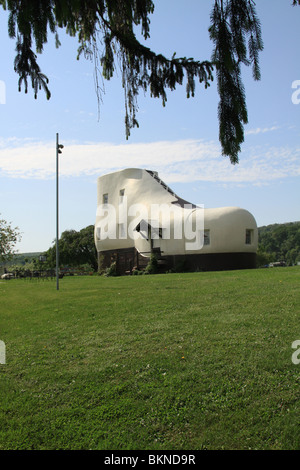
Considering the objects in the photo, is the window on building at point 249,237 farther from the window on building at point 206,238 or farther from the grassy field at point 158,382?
the grassy field at point 158,382

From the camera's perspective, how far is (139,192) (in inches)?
1355

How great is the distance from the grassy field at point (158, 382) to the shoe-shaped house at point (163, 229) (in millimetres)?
18961

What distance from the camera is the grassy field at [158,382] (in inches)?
160

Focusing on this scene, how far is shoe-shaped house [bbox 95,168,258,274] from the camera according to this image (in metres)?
27.8

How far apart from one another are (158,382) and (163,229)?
24882 millimetres

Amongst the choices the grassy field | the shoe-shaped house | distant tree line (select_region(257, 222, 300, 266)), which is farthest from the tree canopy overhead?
distant tree line (select_region(257, 222, 300, 266))

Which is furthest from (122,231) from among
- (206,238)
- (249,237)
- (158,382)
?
(158,382)

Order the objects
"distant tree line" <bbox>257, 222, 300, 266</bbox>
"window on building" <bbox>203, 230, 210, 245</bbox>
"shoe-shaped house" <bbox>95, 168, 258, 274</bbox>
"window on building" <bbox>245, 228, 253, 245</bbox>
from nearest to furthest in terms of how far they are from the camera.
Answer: "shoe-shaped house" <bbox>95, 168, 258, 274</bbox>, "window on building" <bbox>203, 230, 210, 245</bbox>, "window on building" <bbox>245, 228, 253, 245</bbox>, "distant tree line" <bbox>257, 222, 300, 266</bbox>

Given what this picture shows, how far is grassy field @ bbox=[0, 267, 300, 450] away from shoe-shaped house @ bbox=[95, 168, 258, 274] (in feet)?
62.2

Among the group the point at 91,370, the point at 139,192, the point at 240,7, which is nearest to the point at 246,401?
the point at 91,370

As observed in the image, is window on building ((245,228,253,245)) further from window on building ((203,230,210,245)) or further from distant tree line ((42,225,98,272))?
distant tree line ((42,225,98,272))

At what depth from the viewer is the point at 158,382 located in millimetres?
5105

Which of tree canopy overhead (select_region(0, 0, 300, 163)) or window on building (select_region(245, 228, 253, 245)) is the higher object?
tree canopy overhead (select_region(0, 0, 300, 163))
